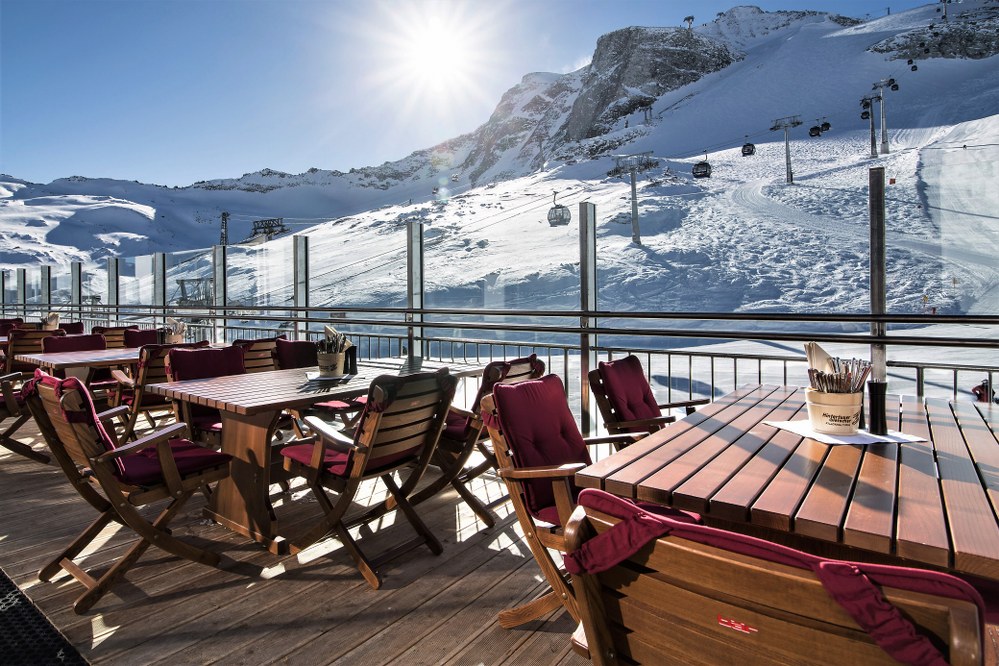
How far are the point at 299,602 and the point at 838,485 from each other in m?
1.87

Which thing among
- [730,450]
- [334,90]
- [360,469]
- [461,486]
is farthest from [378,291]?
[334,90]

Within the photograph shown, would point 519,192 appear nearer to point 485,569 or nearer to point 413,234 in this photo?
point 413,234

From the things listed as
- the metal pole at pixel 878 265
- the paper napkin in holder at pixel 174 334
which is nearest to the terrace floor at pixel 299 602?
the metal pole at pixel 878 265

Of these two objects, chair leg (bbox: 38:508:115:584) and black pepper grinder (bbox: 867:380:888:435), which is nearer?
black pepper grinder (bbox: 867:380:888:435)

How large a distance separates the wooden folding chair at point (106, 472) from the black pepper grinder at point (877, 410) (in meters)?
2.51

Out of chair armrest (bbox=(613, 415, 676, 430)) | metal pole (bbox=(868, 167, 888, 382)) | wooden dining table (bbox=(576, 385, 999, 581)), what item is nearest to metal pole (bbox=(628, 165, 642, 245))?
metal pole (bbox=(868, 167, 888, 382))

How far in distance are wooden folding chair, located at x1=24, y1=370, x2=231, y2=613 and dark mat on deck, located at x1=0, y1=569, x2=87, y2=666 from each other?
0.13m

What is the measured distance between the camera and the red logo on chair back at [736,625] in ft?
2.31

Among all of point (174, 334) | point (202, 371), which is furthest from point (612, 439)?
point (174, 334)

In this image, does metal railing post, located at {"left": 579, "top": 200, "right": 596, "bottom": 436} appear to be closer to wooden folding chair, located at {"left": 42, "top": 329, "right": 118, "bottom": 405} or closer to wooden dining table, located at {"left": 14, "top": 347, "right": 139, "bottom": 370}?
wooden dining table, located at {"left": 14, "top": 347, "right": 139, "bottom": 370}

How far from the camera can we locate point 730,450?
162 centimetres

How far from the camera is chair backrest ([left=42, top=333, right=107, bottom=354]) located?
198 inches

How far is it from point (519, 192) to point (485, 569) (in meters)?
23.4

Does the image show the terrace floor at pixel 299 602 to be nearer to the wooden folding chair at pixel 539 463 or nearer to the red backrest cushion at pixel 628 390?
the wooden folding chair at pixel 539 463
